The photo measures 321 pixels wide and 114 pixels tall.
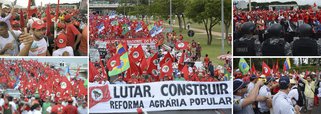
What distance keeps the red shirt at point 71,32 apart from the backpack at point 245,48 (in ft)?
5.29

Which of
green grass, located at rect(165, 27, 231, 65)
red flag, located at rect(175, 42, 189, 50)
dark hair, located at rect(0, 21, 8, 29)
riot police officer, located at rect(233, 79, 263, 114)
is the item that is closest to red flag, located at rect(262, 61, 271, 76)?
riot police officer, located at rect(233, 79, 263, 114)

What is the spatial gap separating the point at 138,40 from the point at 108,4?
1538 mm

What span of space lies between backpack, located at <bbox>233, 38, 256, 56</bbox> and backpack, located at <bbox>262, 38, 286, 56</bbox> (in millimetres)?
116

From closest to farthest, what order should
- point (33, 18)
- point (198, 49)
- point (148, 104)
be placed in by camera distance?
1. point (33, 18)
2. point (148, 104)
3. point (198, 49)

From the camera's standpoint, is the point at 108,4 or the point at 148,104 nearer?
the point at 148,104

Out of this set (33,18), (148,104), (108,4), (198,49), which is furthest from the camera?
(198,49)

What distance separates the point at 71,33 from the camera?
5.45 metres

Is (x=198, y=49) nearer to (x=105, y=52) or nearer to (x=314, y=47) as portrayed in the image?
(x=105, y=52)

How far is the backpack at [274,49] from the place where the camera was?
5.45 metres

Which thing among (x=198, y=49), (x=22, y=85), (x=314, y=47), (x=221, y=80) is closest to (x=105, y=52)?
(x=198, y=49)

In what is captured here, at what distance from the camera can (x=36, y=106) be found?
550 cm

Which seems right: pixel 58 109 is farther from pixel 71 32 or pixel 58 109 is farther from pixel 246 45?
pixel 246 45

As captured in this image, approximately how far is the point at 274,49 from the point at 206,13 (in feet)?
12.3

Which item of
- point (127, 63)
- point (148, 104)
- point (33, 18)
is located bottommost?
point (148, 104)
